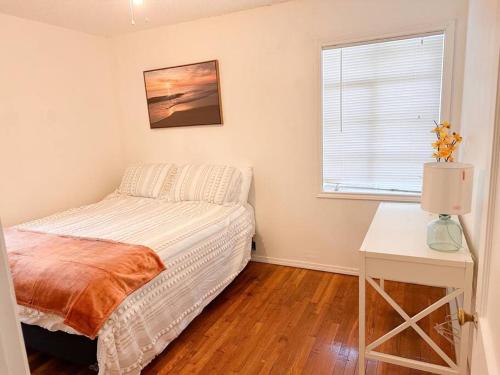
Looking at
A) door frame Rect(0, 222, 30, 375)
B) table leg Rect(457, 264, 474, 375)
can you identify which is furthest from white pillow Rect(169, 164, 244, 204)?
door frame Rect(0, 222, 30, 375)

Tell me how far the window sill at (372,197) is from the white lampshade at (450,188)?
1.24 m

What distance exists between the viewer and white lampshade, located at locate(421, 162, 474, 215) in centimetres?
136

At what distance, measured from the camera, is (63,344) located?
5.82ft

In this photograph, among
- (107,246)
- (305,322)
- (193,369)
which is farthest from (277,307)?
(107,246)

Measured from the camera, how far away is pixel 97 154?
353 cm

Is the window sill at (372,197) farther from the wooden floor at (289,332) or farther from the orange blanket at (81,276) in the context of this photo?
the orange blanket at (81,276)

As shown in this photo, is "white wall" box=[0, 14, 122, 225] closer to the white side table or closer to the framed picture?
the framed picture

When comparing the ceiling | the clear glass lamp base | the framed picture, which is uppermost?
the ceiling

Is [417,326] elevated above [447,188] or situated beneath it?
situated beneath

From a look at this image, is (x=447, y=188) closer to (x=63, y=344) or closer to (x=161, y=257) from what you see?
(x=161, y=257)

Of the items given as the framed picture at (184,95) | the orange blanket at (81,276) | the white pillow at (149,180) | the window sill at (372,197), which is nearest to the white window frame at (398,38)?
the window sill at (372,197)

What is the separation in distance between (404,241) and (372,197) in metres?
1.08

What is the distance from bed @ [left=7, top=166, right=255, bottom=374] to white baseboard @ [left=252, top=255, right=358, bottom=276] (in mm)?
354

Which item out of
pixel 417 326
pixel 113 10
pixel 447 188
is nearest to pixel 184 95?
pixel 113 10
